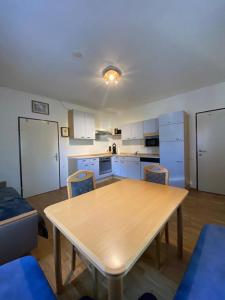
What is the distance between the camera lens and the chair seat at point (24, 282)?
2.45ft

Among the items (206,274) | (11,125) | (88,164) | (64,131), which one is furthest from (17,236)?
(64,131)

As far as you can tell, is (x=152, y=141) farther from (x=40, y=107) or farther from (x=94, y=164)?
(x=40, y=107)

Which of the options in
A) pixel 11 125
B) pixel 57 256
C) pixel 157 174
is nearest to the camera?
pixel 57 256

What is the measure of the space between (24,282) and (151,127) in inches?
166

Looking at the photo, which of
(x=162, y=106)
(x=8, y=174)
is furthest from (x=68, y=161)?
(x=162, y=106)

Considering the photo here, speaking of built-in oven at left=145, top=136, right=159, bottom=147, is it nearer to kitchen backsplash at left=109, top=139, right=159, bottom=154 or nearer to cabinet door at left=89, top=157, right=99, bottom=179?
kitchen backsplash at left=109, top=139, right=159, bottom=154

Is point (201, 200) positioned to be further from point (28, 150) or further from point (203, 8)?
point (28, 150)

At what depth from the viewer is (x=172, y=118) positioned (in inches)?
143

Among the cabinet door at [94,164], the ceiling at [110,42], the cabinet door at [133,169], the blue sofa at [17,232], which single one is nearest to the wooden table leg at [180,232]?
the blue sofa at [17,232]

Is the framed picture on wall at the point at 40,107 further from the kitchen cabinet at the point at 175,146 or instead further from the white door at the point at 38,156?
the kitchen cabinet at the point at 175,146

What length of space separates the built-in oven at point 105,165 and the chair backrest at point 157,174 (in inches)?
109

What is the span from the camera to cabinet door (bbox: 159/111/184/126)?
350cm

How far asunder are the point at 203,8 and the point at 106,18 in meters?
1.02

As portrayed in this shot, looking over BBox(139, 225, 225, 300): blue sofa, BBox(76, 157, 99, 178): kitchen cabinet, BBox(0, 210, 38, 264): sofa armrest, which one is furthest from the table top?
BBox(76, 157, 99, 178): kitchen cabinet
